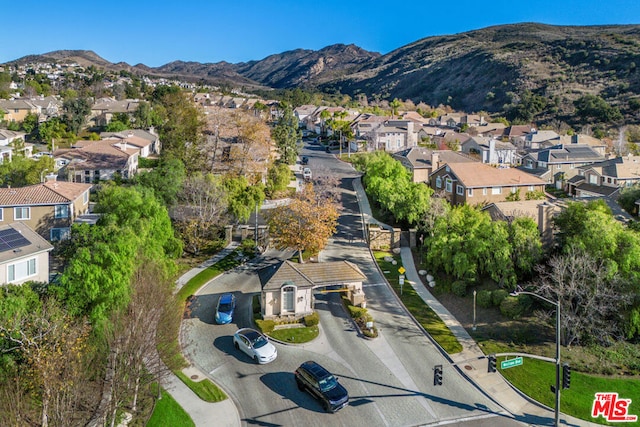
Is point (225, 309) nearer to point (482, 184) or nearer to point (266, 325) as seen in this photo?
point (266, 325)

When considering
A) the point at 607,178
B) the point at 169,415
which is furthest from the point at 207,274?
the point at 607,178

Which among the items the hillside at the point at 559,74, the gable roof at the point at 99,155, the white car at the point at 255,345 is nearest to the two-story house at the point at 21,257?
the white car at the point at 255,345

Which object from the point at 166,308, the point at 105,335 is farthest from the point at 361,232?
the point at 105,335

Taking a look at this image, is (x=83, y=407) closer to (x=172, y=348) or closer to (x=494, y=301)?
(x=172, y=348)

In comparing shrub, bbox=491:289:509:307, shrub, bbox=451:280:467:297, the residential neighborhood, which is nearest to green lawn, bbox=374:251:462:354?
the residential neighborhood

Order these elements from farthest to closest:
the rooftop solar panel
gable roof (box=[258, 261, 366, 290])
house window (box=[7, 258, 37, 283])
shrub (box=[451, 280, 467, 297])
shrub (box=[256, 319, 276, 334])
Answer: shrub (box=[451, 280, 467, 297]) → gable roof (box=[258, 261, 366, 290]) → shrub (box=[256, 319, 276, 334]) → the rooftop solar panel → house window (box=[7, 258, 37, 283])

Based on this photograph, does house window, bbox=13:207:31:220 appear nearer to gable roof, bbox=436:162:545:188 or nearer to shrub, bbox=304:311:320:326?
shrub, bbox=304:311:320:326

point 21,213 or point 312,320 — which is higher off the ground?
point 21,213
